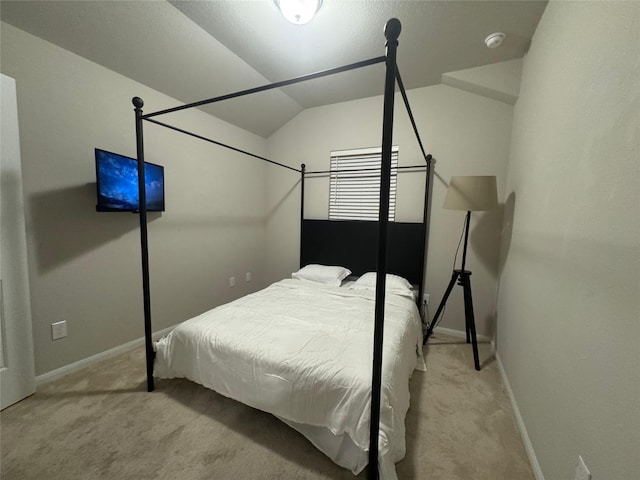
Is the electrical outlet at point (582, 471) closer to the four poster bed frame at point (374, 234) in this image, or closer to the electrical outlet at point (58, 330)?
the four poster bed frame at point (374, 234)

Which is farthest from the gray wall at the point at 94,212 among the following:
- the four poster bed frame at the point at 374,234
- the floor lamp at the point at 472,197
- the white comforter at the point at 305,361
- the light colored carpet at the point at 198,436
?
the floor lamp at the point at 472,197

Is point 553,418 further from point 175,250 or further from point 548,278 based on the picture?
point 175,250

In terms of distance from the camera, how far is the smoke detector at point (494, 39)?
5.94ft

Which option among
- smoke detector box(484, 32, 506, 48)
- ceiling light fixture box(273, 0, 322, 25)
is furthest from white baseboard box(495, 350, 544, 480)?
ceiling light fixture box(273, 0, 322, 25)

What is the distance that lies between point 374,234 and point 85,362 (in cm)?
280

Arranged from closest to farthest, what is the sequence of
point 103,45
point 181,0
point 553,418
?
point 553,418, point 181,0, point 103,45

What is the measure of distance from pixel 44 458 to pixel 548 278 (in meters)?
2.63

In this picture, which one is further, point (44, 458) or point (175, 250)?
point (175, 250)

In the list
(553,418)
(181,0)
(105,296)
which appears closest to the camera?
(553,418)

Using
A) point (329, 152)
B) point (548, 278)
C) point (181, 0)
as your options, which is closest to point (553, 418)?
point (548, 278)

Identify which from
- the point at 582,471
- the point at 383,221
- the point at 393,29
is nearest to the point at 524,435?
the point at 582,471

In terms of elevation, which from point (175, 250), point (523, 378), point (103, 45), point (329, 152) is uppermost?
point (103, 45)

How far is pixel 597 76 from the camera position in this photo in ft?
3.13

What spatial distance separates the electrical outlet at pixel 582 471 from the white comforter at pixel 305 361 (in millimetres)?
609
